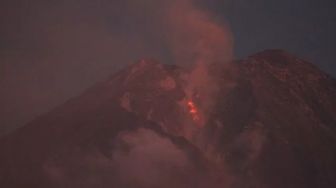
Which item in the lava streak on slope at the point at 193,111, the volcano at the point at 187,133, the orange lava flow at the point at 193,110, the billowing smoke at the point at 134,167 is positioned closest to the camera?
the billowing smoke at the point at 134,167

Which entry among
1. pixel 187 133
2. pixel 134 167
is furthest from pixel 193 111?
pixel 134 167

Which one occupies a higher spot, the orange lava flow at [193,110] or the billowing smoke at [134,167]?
the orange lava flow at [193,110]

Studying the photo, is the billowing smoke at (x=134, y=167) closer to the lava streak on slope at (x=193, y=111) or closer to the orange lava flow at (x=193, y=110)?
the lava streak on slope at (x=193, y=111)

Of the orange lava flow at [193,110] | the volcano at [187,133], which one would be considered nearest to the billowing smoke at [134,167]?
Result: the volcano at [187,133]

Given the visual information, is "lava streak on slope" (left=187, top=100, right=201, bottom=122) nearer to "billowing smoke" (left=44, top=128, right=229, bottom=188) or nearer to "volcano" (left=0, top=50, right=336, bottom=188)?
"volcano" (left=0, top=50, right=336, bottom=188)

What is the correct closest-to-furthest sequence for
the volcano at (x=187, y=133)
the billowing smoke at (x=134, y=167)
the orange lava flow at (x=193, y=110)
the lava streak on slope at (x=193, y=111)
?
the billowing smoke at (x=134, y=167)
the volcano at (x=187, y=133)
the lava streak on slope at (x=193, y=111)
the orange lava flow at (x=193, y=110)

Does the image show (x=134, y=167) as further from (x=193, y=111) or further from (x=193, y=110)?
(x=193, y=110)

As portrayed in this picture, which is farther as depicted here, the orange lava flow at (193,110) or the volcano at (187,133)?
the orange lava flow at (193,110)
